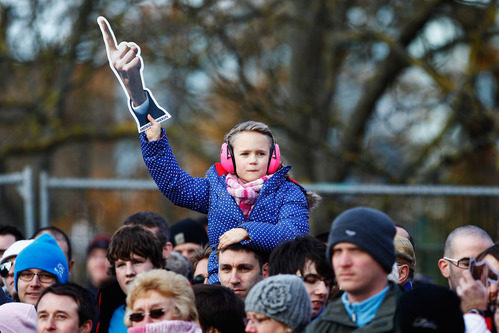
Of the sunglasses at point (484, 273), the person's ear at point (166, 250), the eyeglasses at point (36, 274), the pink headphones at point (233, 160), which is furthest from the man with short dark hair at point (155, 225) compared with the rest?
the sunglasses at point (484, 273)

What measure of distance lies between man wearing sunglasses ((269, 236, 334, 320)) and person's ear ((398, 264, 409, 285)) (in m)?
0.88

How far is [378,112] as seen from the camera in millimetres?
14648

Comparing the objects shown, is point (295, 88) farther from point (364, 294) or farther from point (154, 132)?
point (364, 294)

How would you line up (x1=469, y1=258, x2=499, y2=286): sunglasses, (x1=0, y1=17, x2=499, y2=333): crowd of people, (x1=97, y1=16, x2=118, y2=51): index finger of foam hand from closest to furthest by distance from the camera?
(x1=0, y1=17, x2=499, y2=333): crowd of people
(x1=469, y1=258, x2=499, y2=286): sunglasses
(x1=97, y1=16, x2=118, y2=51): index finger of foam hand

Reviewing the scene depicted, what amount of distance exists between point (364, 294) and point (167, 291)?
1.03 metres

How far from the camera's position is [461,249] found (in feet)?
19.2

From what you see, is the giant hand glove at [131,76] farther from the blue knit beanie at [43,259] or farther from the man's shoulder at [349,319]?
the man's shoulder at [349,319]

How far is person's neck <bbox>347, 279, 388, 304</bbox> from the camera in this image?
12.8 feet

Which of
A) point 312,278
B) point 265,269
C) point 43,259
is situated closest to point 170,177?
point 265,269

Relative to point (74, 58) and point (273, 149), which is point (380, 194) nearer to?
point (273, 149)

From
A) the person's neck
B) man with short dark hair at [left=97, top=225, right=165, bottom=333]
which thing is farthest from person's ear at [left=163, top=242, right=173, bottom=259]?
the person's neck

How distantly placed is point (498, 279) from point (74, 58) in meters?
11.1

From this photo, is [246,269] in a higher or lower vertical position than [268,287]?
higher

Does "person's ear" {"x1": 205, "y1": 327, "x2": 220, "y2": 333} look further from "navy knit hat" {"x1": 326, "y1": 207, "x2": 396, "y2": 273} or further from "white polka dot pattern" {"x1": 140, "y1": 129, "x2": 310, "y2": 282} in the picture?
"navy knit hat" {"x1": 326, "y1": 207, "x2": 396, "y2": 273}
